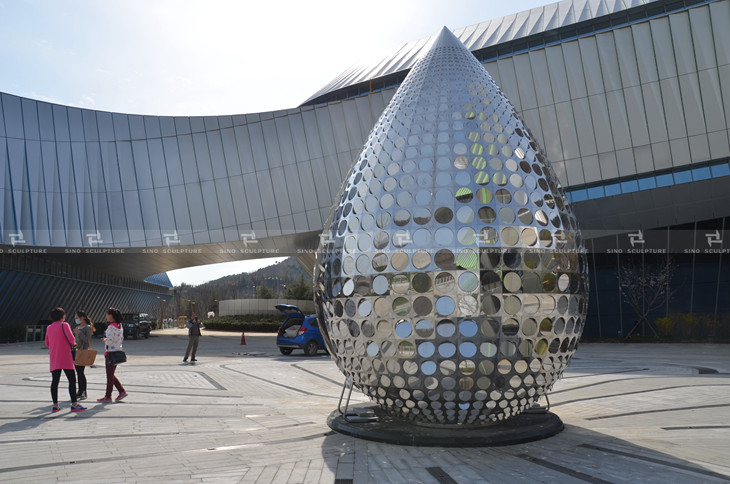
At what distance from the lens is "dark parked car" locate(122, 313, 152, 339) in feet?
119

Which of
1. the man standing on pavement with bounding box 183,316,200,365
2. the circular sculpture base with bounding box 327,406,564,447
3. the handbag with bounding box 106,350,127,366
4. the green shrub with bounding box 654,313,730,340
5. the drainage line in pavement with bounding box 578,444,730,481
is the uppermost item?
the handbag with bounding box 106,350,127,366

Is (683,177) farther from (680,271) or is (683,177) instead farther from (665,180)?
(680,271)

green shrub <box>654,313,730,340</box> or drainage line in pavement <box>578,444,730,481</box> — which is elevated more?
drainage line in pavement <box>578,444,730,481</box>

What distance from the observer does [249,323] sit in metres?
41.8

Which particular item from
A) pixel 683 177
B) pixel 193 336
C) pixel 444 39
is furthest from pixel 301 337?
pixel 683 177

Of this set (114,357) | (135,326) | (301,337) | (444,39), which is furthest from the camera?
(135,326)

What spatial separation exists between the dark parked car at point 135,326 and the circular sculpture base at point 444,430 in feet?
109

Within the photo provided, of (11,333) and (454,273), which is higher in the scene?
(454,273)

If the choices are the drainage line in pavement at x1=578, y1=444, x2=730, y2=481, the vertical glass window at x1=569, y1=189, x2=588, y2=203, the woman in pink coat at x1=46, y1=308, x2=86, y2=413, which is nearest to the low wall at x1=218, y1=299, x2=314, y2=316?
the vertical glass window at x1=569, y1=189, x2=588, y2=203

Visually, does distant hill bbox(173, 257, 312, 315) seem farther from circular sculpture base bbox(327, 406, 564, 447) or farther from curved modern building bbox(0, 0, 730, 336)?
circular sculpture base bbox(327, 406, 564, 447)

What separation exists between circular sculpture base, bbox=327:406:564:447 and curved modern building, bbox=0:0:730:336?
18169 mm

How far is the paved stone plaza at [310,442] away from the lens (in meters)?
4.50

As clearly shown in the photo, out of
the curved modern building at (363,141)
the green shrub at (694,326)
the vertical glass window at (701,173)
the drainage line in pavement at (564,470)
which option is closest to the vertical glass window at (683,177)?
the curved modern building at (363,141)

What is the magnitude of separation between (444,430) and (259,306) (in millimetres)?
44961
